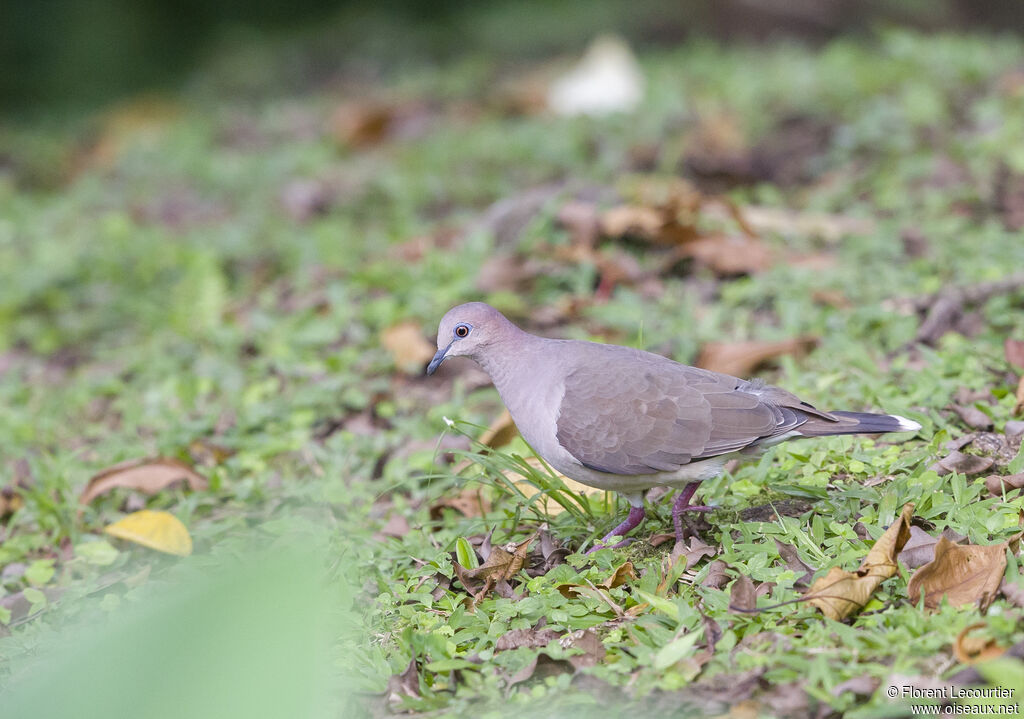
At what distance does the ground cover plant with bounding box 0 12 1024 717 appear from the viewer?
254 cm

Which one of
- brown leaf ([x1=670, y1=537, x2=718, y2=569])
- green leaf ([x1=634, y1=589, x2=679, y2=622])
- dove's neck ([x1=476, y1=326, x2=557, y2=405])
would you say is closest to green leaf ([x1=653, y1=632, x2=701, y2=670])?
green leaf ([x1=634, y1=589, x2=679, y2=622])

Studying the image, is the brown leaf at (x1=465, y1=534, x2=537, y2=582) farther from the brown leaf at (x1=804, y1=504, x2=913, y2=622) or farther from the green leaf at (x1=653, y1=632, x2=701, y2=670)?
the brown leaf at (x1=804, y1=504, x2=913, y2=622)

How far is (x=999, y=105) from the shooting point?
6.38 metres

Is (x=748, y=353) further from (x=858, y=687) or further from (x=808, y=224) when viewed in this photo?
(x=858, y=687)

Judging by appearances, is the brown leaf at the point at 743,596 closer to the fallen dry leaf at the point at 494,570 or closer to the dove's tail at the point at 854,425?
the dove's tail at the point at 854,425

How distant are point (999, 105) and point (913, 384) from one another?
339 centimetres

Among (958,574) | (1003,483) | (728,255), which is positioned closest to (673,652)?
(958,574)

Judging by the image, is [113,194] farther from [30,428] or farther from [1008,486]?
[1008,486]

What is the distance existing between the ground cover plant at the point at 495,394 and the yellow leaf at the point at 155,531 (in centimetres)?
1

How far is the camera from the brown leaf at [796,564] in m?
2.81

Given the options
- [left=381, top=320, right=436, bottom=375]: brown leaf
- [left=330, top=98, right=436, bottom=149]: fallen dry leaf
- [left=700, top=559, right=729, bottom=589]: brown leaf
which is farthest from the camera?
[left=330, top=98, right=436, bottom=149]: fallen dry leaf

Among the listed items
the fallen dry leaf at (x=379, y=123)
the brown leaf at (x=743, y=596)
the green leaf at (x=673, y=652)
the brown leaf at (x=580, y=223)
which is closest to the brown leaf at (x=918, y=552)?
the brown leaf at (x=743, y=596)

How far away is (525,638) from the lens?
111 inches

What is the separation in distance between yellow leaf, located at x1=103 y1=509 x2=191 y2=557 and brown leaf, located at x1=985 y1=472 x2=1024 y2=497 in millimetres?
2636
